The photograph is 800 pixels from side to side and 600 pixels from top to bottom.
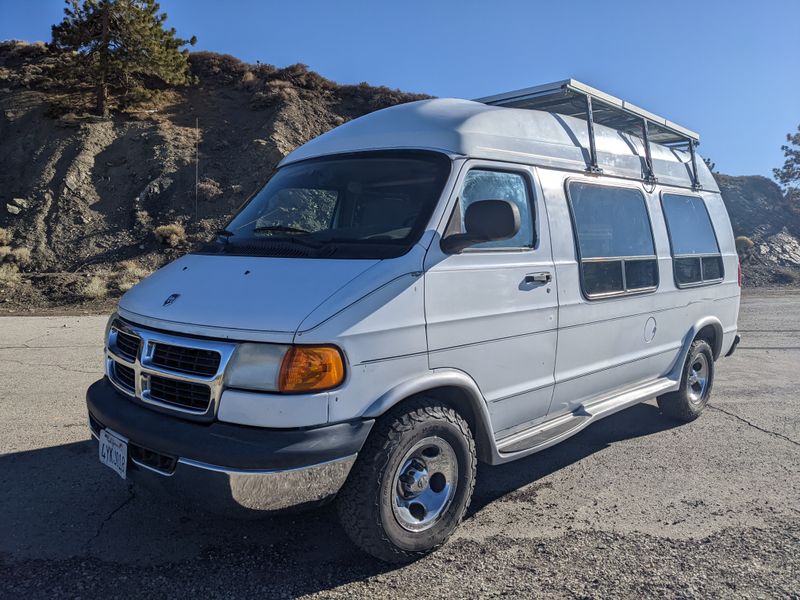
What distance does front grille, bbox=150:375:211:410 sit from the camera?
9.90 ft

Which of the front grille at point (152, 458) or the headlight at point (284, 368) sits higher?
the headlight at point (284, 368)

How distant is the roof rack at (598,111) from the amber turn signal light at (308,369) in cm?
275

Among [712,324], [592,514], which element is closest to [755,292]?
[712,324]

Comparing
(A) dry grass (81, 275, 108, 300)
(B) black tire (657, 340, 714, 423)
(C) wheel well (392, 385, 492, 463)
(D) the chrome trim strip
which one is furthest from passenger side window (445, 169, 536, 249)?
(A) dry grass (81, 275, 108, 300)

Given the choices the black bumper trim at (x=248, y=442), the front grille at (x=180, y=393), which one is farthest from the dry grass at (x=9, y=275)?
the black bumper trim at (x=248, y=442)

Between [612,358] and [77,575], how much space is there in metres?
3.72

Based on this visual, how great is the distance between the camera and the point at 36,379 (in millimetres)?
6844

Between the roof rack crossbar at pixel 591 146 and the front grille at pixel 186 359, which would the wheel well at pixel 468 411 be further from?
Result: the roof rack crossbar at pixel 591 146

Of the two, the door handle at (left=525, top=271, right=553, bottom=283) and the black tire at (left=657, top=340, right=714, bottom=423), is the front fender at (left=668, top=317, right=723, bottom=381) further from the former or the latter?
the door handle at (left=525, top=271, right=553, bottom=283)

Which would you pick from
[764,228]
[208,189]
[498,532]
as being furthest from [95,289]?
[764,228]

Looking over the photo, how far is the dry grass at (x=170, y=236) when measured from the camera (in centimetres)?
2002

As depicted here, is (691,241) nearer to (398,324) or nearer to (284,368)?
(398,324)

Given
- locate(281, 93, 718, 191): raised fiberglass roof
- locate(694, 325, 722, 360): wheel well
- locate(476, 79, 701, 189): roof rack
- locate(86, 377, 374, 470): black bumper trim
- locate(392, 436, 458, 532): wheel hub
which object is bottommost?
locate(392, 436, 458, 532): wheel hub

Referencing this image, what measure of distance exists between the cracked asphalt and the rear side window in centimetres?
147
